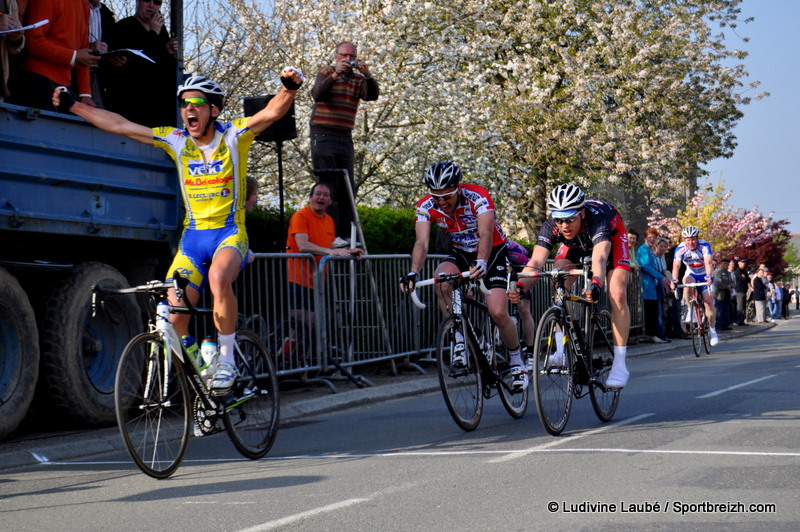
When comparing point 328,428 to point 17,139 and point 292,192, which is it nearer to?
point 17,139

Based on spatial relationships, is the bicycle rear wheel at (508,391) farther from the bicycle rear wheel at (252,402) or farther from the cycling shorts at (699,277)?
the cycling shorts at (699,277)

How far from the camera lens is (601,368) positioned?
9.05m

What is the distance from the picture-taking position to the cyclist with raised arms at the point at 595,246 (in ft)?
28.8

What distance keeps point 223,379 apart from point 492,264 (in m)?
2.92

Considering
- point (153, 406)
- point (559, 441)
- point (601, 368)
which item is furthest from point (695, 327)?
point (153, 406)

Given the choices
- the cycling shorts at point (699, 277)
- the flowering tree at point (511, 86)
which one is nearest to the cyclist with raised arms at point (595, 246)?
the cycling shorts at point (699, 277)

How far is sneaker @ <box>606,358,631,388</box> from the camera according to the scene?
29.3 ft

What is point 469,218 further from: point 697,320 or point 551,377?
point 697,320

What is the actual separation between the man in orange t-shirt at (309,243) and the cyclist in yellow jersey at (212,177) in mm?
4201

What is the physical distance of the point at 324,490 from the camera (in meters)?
6.20

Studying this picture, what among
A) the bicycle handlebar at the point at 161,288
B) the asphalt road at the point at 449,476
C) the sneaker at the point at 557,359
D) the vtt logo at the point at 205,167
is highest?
the vtt logo at the point at 205,167

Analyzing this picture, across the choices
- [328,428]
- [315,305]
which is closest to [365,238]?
[315,305]

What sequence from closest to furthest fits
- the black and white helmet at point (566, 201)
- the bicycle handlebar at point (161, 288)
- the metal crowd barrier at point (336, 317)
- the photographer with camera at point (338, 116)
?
the bicycle handlebar at point (161, 288), the black and white helmet at point (566, 201), the metal crowd barrier at point (336, 317), the photographer with camera at point (338, 116)

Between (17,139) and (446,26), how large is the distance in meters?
22.3
